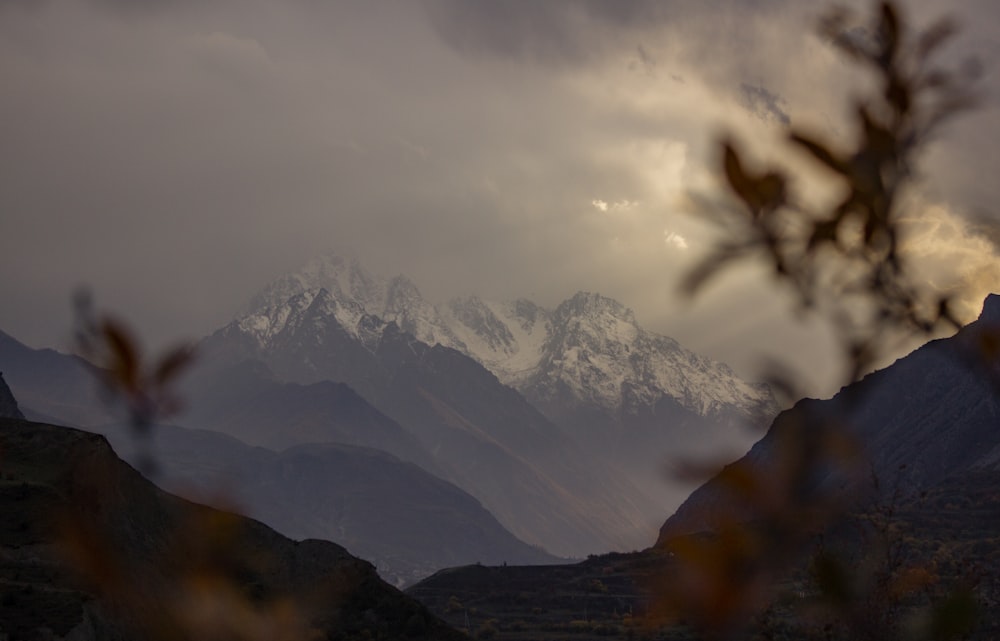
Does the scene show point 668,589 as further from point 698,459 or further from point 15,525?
point 15,525

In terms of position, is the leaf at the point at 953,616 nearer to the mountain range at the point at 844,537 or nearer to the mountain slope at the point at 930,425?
the mountain range at the point at 844,537

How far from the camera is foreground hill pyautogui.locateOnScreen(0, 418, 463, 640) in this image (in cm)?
623

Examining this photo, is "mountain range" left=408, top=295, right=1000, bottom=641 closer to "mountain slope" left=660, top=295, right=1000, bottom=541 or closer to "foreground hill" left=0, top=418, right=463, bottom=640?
A: "mountain slope" left=660, top=295, right=1000, bottom=541

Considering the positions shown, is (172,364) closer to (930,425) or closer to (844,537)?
(844,537)

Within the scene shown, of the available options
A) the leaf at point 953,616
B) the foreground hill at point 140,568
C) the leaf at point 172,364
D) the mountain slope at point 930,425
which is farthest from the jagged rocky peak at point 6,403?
the leaf at point 953,616

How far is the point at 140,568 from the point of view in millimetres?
24656

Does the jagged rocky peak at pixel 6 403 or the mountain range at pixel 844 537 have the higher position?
the jagged rocky peak at pixel 6 403

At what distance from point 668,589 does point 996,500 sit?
7633 centimetres

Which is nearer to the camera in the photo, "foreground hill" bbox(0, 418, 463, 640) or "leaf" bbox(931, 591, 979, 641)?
"leaf" bbox(931, 591, 979, 641)

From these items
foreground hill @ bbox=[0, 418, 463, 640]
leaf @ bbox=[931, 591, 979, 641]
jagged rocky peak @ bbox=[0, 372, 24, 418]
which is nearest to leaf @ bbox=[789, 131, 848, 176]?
leaf @ bbox=[931, 591, 979, 641]

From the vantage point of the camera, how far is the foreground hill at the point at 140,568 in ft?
20.4

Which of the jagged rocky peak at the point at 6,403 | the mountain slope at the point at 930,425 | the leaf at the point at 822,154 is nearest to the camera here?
the leaf at the point at 822,154

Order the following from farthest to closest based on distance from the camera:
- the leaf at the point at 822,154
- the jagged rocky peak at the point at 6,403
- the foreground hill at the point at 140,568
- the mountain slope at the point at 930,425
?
the mountain slope at the point at 930,425
the jagged rocky peak at the point at 6,403
the foreground hill at the point at 140,568
the leaf at the point at 822,154

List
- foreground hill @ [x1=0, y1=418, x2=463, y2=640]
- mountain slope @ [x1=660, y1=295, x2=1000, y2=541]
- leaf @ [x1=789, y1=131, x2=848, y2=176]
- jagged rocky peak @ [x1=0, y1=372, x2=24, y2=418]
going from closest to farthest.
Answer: leaf @ [x1=789, y1=131, x2=848, y2=176]
foreground hill @ [x1=0, y1=418, x2=463, y2=640]
jagged rocky peak @ [x1=0, y1=372, x2=24, y2=418]
mountain slope @ [x1=660, y1=295, x2=1000, y2=541]
